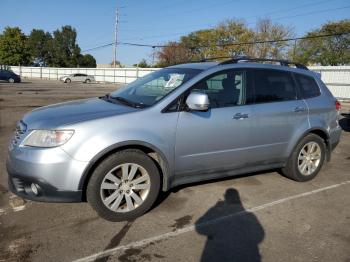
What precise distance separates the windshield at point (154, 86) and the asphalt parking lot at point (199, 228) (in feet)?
4.28

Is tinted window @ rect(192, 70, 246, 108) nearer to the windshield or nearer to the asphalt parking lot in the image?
the windshield

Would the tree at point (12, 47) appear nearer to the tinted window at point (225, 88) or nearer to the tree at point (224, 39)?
the tree at point (224, 39)

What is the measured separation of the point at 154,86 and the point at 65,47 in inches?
3617

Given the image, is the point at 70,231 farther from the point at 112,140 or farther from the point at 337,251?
the point at 337,251

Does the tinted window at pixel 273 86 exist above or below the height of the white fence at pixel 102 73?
below

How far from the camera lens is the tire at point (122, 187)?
394cm

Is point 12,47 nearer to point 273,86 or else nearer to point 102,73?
point 102,73

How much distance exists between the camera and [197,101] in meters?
4.25

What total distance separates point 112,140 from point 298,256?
7.01 ft

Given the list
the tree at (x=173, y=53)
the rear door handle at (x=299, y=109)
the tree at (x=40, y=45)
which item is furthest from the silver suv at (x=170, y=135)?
the tree at (x=40, y=45)

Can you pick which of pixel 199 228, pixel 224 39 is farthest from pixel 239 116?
pixel 224 39

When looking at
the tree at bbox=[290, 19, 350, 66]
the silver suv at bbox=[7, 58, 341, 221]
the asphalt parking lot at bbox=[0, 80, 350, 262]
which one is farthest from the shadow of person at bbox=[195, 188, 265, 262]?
the tree at bbox=[290, 19, 350, 66]

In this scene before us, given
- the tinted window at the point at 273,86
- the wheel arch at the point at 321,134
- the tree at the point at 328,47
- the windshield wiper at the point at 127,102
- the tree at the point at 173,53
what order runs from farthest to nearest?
the tree at the point at 173,53 → the tree at the point at 328,47 → the wheel arch at the point at 321,134 → the tinted window at the point at 273,86 → the windshield wiper at the point at 127,102

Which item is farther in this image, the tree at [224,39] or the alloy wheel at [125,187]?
the tree at [224,39]
